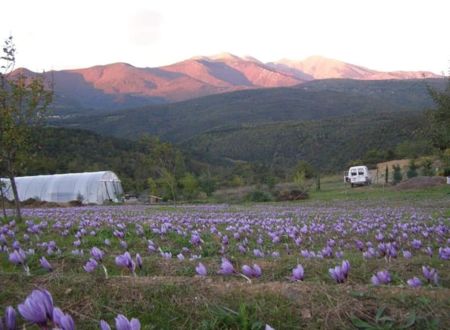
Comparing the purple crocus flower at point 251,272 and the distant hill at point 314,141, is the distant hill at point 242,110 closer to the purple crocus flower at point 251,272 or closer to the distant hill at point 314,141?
the distant hill at point 314,141

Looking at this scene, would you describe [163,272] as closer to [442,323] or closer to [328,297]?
[328,297]

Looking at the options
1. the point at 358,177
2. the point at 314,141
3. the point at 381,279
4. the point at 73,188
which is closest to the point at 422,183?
the point at 358,177

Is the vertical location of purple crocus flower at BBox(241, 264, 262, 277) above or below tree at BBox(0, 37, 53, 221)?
below

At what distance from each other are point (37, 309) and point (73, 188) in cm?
4400

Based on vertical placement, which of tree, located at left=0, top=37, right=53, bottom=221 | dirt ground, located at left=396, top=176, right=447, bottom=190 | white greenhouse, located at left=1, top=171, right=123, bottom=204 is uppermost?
tree, located at left=0, top=37, right=53, bottom=221

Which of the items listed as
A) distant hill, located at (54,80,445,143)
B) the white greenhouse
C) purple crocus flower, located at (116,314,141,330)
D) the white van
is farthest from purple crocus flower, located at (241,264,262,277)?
distant hill, located at (54,80,445,143)

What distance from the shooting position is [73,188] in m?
44.7

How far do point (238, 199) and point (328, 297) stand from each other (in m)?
35.0

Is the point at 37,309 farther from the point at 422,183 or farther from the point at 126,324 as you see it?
the point at 422,183

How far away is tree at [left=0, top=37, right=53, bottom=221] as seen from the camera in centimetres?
1345

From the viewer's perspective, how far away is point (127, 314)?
3.33 m

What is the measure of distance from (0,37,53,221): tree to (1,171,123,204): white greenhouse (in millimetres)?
29032

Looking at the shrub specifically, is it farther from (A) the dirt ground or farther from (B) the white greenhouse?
(B) the white greenhouse

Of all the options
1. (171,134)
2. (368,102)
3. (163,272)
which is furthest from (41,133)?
(368,102)
